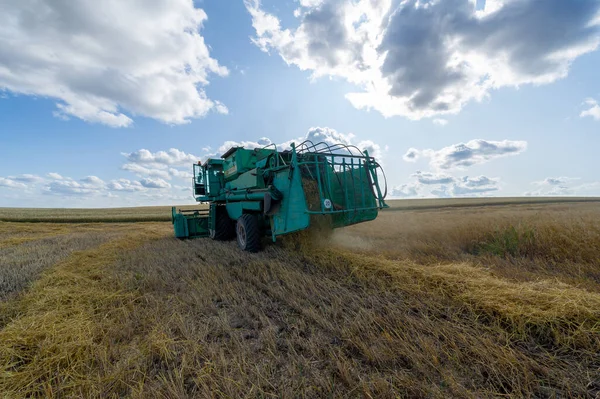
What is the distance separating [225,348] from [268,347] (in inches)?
14.1

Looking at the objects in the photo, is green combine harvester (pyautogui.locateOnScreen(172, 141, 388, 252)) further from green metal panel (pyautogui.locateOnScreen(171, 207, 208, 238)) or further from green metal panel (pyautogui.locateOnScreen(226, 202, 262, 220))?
green metal panel (pyautogui.locateOnScreen(171, 207, 208, 238))

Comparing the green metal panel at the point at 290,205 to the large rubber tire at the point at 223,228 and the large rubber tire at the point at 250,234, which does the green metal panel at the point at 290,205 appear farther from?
the large rubber tire at the point at 223,228

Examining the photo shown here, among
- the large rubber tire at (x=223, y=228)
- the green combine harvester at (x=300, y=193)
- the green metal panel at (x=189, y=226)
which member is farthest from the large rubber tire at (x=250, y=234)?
the green metal panel at (x=189, y=226)

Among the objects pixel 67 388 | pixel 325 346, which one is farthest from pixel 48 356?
pixel 325 346

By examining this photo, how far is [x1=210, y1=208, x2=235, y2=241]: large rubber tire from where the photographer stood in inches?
326

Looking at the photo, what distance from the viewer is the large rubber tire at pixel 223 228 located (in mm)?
8289

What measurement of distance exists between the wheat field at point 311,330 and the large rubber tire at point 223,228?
3710mm

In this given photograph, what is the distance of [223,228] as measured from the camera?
8305 millimetres

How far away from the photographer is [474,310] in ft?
8.39

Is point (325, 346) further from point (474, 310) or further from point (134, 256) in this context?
point (134, 256)

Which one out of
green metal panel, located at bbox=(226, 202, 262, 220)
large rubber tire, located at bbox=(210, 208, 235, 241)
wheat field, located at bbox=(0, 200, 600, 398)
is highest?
green metal panel, located at bbox=(226, 202, 262, 220)

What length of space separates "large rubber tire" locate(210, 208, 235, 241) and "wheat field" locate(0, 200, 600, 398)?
371cm

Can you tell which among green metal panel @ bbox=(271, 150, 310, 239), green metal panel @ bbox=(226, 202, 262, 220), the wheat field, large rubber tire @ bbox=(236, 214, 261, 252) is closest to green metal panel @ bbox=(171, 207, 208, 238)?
green metal panel @ bbox=(226, 202, 262, 220)

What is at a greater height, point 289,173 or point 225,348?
point 289,173
